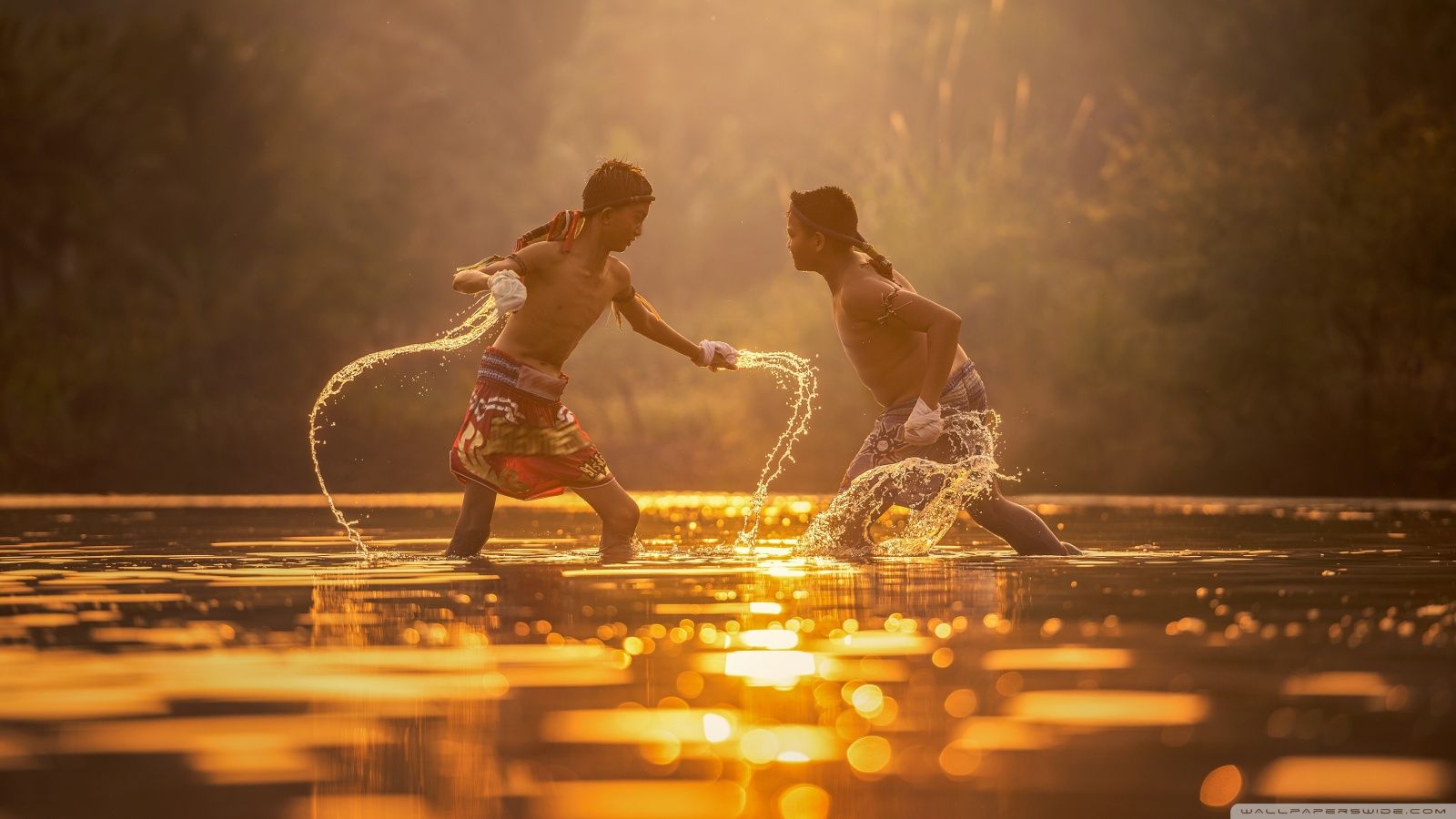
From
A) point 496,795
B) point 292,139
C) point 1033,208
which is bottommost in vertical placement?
point 496,795

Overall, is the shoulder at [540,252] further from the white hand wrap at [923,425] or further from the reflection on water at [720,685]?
the white hand wrap at [923,425]

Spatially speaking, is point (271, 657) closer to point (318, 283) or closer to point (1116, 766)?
point (1116, 766)

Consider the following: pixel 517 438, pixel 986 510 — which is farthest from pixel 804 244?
pixel 517 438

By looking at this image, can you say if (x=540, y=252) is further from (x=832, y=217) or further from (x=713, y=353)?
(x=832, y=217)

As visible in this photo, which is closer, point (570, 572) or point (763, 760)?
point (763, 760)

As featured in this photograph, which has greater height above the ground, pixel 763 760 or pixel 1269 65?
pixel 1269 65

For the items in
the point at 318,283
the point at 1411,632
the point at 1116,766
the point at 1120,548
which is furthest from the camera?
the point at 318,283

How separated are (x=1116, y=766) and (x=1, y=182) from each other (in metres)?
38.9

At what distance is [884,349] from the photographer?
12820mm

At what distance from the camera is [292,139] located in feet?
146

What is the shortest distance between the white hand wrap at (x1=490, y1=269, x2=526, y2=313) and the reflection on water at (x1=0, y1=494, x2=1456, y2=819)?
51.8 inches

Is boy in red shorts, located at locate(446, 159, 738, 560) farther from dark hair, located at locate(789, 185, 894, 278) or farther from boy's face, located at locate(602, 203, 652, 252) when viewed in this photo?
dark hair, located at locate(789, 185, 894, 278)

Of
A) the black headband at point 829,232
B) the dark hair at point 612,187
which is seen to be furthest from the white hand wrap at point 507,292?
the black headband at point 829,232

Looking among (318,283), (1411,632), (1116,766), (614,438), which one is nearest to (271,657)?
(1116,766)
